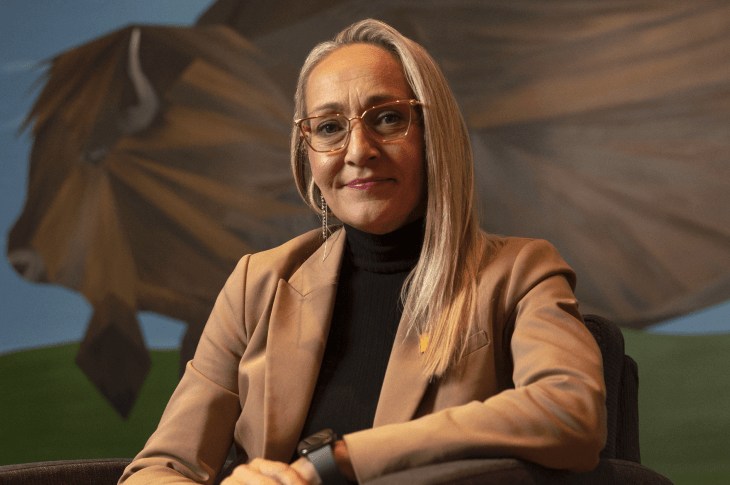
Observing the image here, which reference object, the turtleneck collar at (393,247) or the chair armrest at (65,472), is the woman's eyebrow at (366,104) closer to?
the turtleneck collar at (393,247)

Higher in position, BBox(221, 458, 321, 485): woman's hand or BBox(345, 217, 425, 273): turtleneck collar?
BBox(345, 217, 425, 273): turtleneck collar

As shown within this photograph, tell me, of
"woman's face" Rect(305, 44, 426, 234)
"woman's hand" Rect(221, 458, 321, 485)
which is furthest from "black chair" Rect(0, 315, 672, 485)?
"woman's face" Rect(305, 44, 426, 234)

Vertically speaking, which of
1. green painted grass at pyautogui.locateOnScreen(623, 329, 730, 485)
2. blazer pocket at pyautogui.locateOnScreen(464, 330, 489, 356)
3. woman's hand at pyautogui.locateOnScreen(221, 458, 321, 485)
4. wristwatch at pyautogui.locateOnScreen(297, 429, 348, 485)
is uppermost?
blazer pocket at pyautogui.locateOnScreen(464, 330, 489, 356)

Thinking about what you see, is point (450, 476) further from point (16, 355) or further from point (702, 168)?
point (16, 355)

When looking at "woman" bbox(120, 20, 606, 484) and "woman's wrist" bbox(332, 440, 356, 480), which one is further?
"woman" bbox(120, 20, 606, 484)

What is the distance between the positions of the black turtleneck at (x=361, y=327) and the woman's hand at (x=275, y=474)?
0.21 metres

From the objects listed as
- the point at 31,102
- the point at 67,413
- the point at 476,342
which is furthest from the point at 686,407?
the point at 31,102

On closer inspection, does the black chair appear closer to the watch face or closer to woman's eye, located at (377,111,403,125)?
the watch face

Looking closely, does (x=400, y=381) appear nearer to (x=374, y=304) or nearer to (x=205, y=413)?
(x=374, y=304)

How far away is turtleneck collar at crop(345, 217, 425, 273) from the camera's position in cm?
139

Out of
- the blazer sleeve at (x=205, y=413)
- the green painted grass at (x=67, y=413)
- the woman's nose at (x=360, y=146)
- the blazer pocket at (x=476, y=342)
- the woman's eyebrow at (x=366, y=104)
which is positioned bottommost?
the green painted grass at (x=67, y=413)

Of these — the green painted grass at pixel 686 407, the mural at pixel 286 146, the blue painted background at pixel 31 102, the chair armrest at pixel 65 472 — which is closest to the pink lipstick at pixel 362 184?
the chair armrest at pixel 65 472

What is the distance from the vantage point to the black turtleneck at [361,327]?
1270 mm

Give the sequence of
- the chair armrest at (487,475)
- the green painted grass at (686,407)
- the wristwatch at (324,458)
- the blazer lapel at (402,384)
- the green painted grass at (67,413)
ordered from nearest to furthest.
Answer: the chair armrest at (487,475) < the wristwatch at (324,458) < the blazer lapel at (402,384) < the green painted grass at (686,407) < the green painted grass at (67,413)
